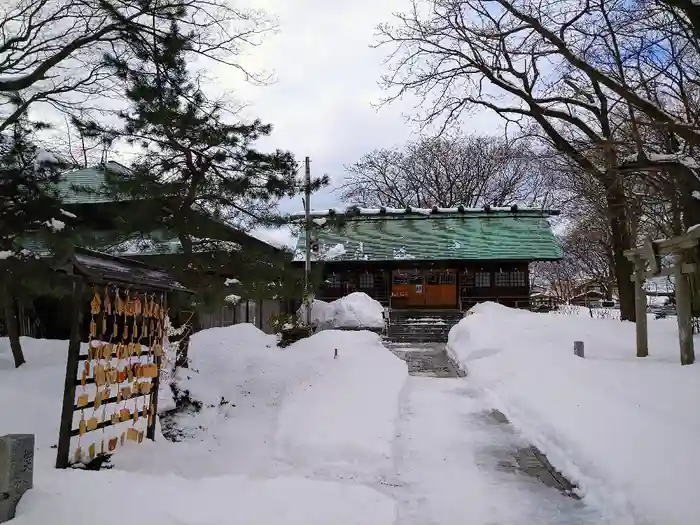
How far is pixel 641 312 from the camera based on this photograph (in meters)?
12.2

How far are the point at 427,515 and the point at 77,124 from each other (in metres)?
6.81

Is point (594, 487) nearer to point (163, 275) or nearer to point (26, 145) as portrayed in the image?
point (163, 275)

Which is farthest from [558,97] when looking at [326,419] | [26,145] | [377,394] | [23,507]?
[23,507]

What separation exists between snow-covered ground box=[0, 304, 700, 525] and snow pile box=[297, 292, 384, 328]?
9.96 metres

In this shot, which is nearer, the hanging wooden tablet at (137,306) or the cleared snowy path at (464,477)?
the cleared snowy path at (464,477)

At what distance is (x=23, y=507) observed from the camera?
3537 mm

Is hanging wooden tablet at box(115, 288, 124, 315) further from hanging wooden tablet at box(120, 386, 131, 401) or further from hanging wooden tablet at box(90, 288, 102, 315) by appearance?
hanging wooden tablet at box(120, 386, 131, 401)

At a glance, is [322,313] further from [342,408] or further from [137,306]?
[137,306]

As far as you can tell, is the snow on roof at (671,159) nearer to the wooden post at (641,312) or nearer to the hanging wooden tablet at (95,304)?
the wooden post at (641,312)

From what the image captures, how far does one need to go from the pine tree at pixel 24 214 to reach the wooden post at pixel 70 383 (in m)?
2.38

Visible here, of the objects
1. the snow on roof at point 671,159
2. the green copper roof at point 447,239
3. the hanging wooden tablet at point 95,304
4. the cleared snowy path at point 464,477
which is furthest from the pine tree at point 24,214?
the green copper roof at point 447,239

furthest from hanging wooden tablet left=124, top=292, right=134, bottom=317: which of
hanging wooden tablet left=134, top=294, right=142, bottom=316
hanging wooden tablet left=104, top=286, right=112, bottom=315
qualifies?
hanging wooden tablet left=104, top=286, right=112, bottom=315

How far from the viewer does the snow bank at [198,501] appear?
3609mm

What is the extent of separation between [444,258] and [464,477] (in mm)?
22901
